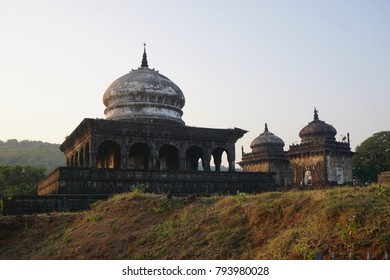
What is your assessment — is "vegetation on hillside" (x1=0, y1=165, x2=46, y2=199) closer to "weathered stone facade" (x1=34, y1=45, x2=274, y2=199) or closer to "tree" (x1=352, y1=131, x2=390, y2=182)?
"weathered stone facade" (x1=34, y1=45, x2=274, y2=199)

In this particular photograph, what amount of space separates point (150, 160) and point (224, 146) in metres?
5.69

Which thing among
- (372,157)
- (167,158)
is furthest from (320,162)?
(167,158)

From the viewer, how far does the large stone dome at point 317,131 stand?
170ft

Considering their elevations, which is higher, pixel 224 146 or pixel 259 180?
pixel 224 146

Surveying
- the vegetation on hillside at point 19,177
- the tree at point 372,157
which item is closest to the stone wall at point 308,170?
the tree at point 372,157

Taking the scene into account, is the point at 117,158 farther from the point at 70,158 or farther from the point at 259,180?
the point at 259,180

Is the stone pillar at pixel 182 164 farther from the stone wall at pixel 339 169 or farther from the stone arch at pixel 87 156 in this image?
the stone wall at pixel 339 169

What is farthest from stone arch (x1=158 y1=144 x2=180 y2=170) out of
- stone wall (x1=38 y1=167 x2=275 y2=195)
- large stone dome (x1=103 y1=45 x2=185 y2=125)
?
stone wall (x1=38 y1=167 x2=275 y2=195)

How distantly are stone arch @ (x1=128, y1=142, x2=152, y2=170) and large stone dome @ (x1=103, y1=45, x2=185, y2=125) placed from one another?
1.96 m

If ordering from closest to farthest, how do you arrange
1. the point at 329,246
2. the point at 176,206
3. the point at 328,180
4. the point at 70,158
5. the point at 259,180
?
1. the point at 329,246
2. the point at 176,206
3. the point at 259,180
4. the point at 70,158
5. the point at 328,180

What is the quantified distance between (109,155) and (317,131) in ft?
92.4

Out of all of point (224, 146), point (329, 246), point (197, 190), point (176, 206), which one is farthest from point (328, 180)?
point (329, 246)

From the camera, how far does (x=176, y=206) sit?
16.4 m

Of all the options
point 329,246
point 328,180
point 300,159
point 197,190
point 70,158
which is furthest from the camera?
point 300,159
